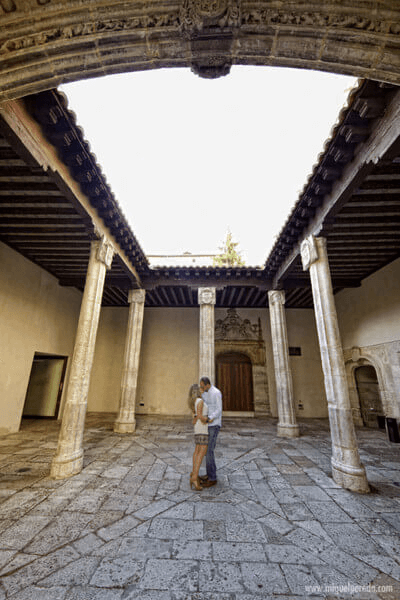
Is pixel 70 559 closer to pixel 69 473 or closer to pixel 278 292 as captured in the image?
pixel 69 473

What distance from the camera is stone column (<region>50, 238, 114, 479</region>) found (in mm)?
4239

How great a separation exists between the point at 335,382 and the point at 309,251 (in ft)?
9.55

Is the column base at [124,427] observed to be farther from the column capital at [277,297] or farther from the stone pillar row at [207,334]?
the column capital at [277,297]

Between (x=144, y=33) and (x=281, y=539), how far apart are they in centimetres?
492

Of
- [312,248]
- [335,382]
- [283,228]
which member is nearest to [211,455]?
[335,382]

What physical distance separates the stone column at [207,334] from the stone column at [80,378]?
3695mm

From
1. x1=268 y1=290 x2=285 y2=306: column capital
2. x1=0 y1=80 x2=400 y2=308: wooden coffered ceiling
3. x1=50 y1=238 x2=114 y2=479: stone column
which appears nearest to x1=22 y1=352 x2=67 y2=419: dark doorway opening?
x1=0 y1=80 x2=400 y2=308: wooden coffered ceiling

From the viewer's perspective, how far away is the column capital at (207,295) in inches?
340

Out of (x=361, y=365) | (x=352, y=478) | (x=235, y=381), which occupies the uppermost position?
(x=361, y=365)

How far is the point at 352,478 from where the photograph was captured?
3842mm

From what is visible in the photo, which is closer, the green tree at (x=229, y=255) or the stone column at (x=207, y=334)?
the stone column at (x=207, y=334)

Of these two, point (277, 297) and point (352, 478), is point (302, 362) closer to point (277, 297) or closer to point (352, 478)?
point (277, 297)

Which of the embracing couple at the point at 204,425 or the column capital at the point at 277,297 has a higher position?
the column capital at the point at 277,297

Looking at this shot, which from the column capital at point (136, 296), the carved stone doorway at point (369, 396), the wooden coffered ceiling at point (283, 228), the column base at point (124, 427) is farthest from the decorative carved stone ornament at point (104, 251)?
the carved stone doorway at point (369, 396)
